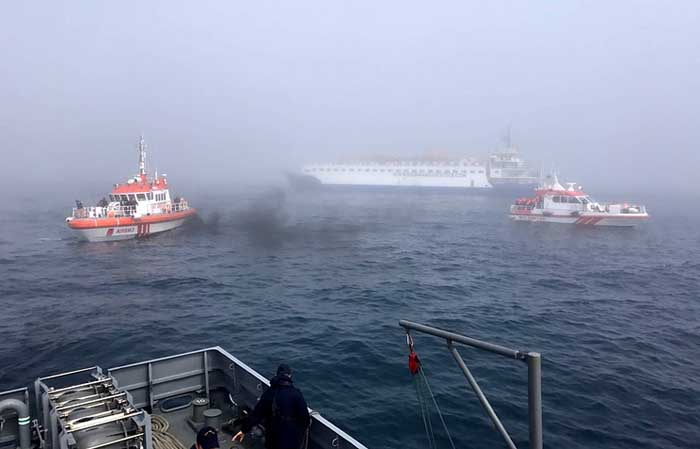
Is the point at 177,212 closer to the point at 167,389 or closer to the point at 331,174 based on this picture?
the point at 167,389

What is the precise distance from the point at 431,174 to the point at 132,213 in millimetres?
87201

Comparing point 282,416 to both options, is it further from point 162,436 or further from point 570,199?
point 570,199

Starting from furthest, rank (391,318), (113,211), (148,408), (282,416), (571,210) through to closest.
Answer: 1. (571,210)
2. (113,211)
3. (391,318)
4. (148,408)
5. (282,416)

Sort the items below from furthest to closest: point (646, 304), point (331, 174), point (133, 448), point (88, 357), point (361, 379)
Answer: point (331, 174) → point (646, 304) → point (88, 357) → point (361, 379) → point (133, 448)

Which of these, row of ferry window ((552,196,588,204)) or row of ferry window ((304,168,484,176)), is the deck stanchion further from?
row of ferry window ((304,168,484,176))

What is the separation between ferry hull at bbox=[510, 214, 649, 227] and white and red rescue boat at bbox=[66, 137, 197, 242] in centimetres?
4197

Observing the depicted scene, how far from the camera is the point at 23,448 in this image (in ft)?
20.8

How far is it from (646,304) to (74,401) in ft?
86.7

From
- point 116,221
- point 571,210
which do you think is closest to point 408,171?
point 571,210

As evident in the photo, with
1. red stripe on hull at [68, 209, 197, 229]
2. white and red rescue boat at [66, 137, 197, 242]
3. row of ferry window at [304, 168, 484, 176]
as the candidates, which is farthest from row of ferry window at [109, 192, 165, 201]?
row of ferry window at [304, 168, 484, 176]

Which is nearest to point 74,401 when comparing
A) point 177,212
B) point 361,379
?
point 361,379

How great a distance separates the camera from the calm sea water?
12.8m

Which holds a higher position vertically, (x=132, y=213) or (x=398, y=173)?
(x=398, y=173)

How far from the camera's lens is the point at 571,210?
55.7 meters
